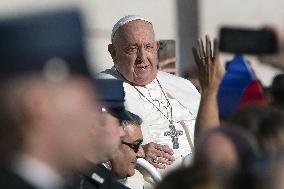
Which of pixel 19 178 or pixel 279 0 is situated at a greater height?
pixel 19 178

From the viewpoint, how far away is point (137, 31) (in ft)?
17.2

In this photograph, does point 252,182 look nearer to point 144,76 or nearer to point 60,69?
point 60,69

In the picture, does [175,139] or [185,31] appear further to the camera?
[185,31]

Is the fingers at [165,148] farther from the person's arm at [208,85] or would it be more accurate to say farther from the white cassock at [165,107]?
the person's arm at [208,85]

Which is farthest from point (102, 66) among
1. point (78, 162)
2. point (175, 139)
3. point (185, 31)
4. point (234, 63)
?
point (78, 162)

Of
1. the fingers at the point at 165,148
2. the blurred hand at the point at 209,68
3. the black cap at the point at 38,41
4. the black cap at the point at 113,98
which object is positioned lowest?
the fingers at the point at 165,148

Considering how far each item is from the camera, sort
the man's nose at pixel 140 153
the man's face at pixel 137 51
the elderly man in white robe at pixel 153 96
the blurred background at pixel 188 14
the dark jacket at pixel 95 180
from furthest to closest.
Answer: the blurred background at pixel 188 14
the man's face at pixel 137 51
the elderly man in white robe at pixel 153 96
the man's nose at pixel 140 153
the dark jacket at pixel 95 180

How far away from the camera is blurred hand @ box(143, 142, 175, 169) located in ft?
14.6

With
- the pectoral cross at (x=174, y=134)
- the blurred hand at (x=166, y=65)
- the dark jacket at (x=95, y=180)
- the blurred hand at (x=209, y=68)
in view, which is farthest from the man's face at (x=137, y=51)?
the dark jacket at (x=95, y=180)

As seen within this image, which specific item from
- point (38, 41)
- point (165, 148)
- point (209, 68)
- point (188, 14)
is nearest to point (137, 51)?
point (165, 148)

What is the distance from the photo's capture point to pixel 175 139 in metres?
4.75

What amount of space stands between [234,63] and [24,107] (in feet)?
4.60

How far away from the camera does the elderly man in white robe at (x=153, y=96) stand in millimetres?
4672

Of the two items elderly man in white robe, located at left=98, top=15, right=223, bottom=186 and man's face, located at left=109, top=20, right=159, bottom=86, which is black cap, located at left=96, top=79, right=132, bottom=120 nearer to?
elderly man in white robe, located at left=98, top=15, right=223, bottom=186
